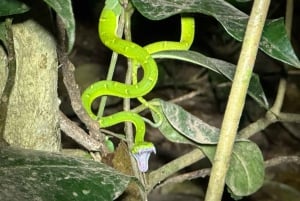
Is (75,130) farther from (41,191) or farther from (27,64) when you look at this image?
(41,191)

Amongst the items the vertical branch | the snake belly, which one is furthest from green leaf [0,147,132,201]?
the snake belly

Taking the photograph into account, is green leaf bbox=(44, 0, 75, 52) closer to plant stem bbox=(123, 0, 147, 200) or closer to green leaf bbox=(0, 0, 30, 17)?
green leaf bbox=(0, 0, 30, 17)

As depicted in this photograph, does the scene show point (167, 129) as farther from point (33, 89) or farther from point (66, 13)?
point (66, 13)

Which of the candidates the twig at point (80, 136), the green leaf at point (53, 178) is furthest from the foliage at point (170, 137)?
the twig at point (80, 136)

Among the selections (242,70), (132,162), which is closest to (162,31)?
(132,162)

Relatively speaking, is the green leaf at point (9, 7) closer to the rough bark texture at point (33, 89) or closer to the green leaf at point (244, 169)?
the rough bark texture at point (33, 89)

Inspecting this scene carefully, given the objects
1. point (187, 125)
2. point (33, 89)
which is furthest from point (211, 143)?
point (33, 89)
